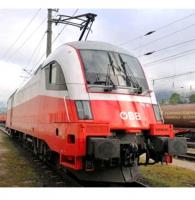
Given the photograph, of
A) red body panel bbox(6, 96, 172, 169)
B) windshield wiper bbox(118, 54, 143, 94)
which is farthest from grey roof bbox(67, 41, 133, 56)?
red body panel bbox(6, 96, 172, 169)

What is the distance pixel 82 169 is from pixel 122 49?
11.0 ft

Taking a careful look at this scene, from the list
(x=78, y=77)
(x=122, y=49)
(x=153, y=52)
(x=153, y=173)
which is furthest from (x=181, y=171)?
(x=153, y=52)

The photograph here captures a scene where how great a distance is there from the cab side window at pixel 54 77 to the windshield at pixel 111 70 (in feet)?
2.04

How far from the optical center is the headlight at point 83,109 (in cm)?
782

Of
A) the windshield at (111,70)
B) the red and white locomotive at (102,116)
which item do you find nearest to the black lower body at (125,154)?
the red and white locomotive at (102,116)

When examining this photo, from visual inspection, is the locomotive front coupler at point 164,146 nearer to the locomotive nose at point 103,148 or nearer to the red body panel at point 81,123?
the red body panel at point 81,123

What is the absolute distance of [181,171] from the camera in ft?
37.3

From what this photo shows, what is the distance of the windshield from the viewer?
8.49m

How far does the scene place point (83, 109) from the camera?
7883 millimetres

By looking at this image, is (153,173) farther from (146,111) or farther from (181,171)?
(146,111)

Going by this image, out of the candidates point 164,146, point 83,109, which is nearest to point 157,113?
point 164,146

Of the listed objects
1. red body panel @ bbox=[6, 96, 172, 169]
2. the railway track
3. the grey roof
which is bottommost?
the railway track

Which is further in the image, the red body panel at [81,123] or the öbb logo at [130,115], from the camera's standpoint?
the öbb logo at [130,115]

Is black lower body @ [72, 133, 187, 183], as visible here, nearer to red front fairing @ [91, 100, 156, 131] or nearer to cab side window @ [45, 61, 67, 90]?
red front fairing @ [91, 100, 156, 131]
